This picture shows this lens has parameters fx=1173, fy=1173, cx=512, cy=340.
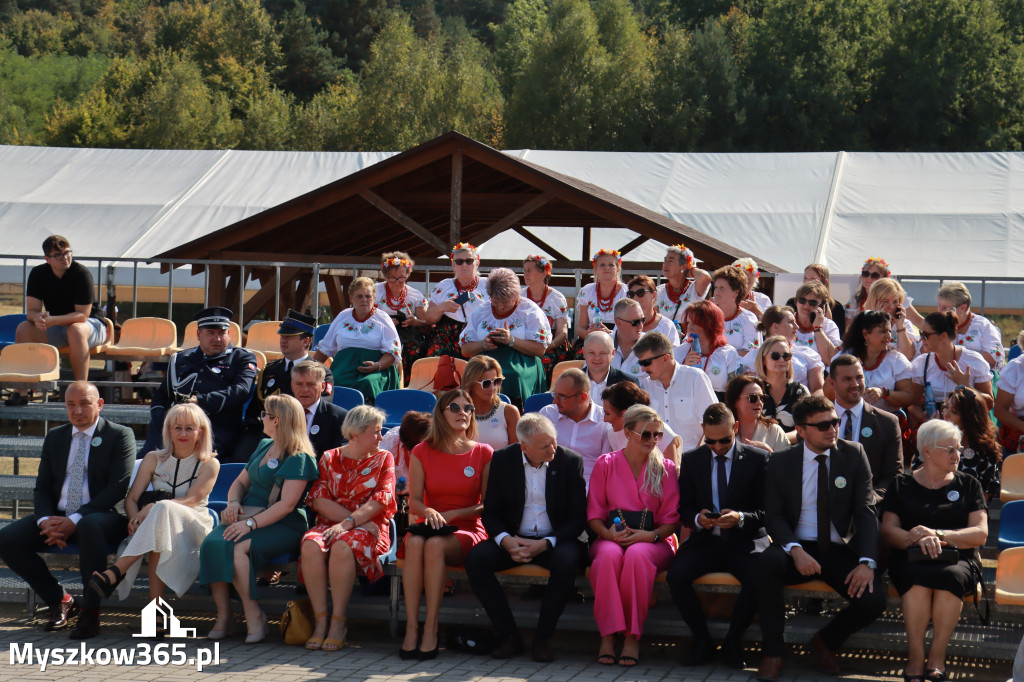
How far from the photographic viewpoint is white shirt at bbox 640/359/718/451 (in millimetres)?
6785

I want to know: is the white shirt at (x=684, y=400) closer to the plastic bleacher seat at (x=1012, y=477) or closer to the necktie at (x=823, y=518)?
the necktie at (x=823, y=518)

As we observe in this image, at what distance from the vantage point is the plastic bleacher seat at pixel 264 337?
10680mm

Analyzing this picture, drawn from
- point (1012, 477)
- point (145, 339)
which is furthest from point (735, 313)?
point (145, 339)

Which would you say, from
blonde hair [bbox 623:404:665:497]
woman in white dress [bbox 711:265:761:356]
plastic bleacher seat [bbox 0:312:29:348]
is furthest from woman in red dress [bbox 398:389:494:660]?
plastic bleacher seat [bbox 0:312:29:348]

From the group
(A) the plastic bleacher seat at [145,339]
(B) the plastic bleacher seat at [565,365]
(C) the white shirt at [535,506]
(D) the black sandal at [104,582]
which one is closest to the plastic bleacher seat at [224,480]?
(D) the black sandal at [104,582]

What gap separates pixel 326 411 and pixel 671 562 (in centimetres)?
238

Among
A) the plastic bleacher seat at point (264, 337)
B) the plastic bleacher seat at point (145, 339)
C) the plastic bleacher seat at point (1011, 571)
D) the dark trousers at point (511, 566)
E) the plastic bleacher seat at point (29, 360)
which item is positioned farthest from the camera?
the plastic bleacher seat at point (145, 339)

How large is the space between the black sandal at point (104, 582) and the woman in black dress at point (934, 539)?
4049 mm

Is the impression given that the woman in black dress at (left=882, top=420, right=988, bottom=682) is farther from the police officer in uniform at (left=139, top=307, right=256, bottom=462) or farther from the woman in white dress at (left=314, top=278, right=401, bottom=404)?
the police officer in uniform at (left=139, top=307, right=256, bottom=462)

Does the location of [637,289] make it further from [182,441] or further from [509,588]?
[182,441]

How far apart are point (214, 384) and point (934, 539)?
179 inches

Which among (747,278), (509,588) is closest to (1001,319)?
(747,278)

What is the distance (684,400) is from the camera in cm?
681

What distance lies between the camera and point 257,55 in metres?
52.7
